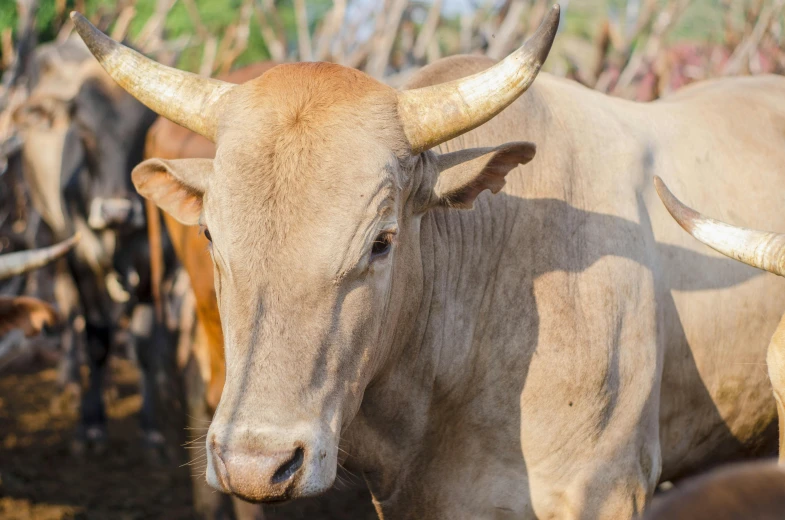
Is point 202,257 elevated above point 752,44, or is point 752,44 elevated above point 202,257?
point 752,44

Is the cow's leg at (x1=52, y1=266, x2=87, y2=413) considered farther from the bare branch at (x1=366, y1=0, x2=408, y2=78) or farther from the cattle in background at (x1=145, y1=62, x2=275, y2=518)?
the bare branch at (x1=366, y1=0, x2=408, y2=78)

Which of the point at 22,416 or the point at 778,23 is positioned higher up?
the point at 778,23

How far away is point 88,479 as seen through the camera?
642 cm

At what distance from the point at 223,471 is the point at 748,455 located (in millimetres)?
2753

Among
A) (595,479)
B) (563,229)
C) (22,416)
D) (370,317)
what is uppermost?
(563,229)

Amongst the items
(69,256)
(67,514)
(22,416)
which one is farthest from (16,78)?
(67,514)

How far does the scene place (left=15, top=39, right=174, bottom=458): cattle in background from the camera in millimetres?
7039

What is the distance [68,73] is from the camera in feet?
27.1

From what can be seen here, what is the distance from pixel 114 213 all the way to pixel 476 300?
170 inches

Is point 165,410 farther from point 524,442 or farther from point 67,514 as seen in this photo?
point 524,442

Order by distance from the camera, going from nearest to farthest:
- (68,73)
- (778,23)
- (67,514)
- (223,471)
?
(223,471), (67,514), (68,73), (778,23)

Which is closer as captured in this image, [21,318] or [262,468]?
[262,468]

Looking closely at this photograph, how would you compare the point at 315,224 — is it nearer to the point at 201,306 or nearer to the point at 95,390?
the point at 201,306

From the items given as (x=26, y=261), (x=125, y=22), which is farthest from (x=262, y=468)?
(x=125, y=22)
